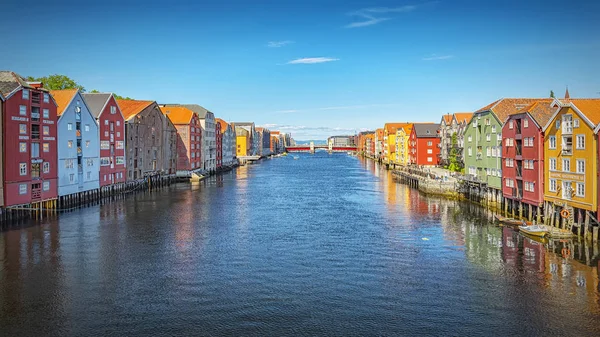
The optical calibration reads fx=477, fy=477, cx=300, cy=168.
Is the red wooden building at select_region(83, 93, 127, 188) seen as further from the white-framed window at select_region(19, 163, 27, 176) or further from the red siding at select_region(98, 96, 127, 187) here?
the white-framed window at select_region(19, 163, 27, 176)

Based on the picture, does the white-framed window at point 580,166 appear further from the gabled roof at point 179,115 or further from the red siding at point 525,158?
the gabled roof at point 179,115

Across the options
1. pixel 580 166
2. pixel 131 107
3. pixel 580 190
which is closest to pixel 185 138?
pixel 131 107

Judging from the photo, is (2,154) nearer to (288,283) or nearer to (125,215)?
(125,215)

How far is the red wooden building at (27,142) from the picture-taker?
37.8 metres

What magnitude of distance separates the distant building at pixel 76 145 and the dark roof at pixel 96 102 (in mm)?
2453

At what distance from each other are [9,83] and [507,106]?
151ft

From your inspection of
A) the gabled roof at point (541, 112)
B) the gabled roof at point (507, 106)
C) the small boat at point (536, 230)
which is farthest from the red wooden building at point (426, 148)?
the small boat at point (536, 230)

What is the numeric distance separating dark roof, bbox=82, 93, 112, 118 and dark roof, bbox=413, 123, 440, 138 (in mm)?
57884

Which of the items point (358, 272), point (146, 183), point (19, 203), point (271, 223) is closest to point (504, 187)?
point (271, 223)

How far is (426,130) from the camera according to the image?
92938 mm

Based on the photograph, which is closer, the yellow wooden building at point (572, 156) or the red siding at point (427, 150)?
the yellow wooden building at point (572, 156)

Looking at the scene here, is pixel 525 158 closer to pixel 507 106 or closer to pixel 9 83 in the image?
pixel 507 106

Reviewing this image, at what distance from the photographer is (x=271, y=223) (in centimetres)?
3925

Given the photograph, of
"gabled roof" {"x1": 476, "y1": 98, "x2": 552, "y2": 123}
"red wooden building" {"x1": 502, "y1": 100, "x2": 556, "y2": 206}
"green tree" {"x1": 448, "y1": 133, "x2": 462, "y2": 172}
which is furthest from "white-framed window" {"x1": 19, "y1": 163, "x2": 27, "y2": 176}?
"green tree" {"x1": 448, "y1": 133, "x2": 462, "y2": 172}
